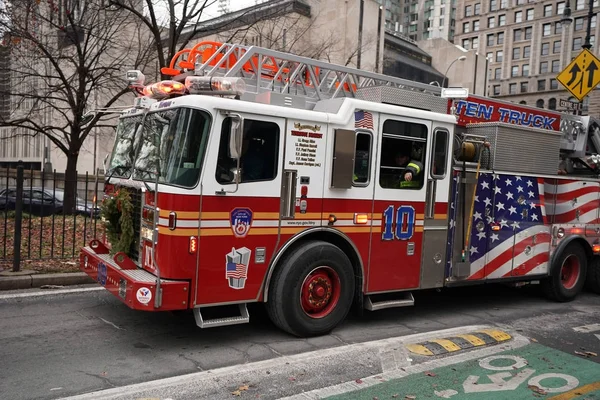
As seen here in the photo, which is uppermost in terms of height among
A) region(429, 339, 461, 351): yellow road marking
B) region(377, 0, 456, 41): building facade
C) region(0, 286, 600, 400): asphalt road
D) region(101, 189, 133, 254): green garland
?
region(377, 0, 456, 41): building facade

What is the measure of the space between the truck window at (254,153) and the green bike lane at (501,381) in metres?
2.28

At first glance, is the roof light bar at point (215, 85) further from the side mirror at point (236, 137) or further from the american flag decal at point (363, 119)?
the american flag decal at point (363, 119)

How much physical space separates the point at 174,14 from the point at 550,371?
1201 centimetres

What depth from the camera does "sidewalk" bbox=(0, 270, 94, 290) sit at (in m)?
7.45

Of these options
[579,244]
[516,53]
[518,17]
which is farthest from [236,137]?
[518,17]

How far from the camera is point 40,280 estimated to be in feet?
25.1

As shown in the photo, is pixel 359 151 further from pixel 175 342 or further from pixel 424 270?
pixel 175 342

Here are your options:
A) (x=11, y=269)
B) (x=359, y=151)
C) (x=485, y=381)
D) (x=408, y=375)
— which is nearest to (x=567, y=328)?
(x=485, y=381)

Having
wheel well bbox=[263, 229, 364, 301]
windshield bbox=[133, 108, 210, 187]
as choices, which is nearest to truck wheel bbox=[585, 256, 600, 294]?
wheel well bbox=[263, 229, 364, 301]

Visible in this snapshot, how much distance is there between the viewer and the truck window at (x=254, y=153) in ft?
16.9

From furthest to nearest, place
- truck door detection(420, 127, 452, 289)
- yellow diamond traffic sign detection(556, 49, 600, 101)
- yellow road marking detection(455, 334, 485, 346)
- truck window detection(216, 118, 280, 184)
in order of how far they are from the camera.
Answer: yellow diamond traffic sign detection(556, 49, 600, 101)
truck door detection(420, 127, 452, 289)
yellow road marking detection(455, 334, 485, 346)
truck window detection(216, 118, 280, 184)

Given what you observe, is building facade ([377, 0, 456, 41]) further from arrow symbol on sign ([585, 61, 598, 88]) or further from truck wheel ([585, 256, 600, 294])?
truck wheel ([585, 256, 600, 294])

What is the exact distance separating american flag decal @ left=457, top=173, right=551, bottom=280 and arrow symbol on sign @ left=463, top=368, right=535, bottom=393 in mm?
2185

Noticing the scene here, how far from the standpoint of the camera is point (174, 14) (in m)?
Result: 13.4
